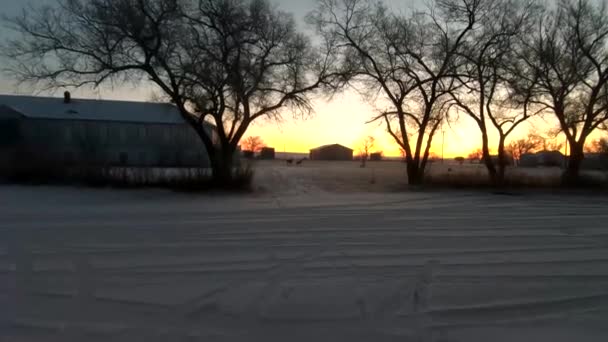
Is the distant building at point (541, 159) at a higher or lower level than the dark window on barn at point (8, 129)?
lower

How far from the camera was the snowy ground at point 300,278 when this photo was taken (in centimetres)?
408

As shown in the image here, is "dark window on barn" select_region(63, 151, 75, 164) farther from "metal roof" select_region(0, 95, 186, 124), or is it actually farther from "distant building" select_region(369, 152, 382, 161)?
"distant building" select_region(369, 152, 382, 161)

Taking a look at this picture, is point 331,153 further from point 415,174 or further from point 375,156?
point 415,174

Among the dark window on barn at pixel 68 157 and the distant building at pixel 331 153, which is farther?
the distant building at pixel 331 153

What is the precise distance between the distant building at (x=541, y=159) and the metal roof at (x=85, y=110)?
6308 centimetres

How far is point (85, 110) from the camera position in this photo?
47875 mm

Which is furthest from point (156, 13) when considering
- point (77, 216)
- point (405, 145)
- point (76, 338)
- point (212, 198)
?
point (76, 338)

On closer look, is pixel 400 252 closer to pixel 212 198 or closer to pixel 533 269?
pixel 533 269

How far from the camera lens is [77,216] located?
10953mm

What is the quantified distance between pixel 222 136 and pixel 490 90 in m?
15.1

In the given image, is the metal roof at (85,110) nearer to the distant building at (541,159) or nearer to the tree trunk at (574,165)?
the tree trunk at (574,165)

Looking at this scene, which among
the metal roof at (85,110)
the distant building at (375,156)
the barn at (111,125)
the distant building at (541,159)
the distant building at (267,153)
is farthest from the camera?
the distant building at (375,156)

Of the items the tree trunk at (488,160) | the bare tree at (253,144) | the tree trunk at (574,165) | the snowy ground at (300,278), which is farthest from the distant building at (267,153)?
the snowy ground at (300,278)

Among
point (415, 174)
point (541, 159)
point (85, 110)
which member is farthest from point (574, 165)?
point (541, 159)
